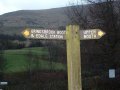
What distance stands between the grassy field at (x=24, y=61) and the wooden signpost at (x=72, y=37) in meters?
48.4

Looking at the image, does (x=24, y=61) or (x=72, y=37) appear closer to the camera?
(x=72, y=37)

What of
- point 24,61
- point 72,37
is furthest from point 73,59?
point 24,61

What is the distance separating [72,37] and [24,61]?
203ft

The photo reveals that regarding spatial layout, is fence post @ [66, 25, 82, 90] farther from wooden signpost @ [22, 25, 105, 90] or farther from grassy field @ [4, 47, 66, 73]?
grassy field @ [4, 47, 66, 73]

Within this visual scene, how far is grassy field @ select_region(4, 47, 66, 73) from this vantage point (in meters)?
61.8

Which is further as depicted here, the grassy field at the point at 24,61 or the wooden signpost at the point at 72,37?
the grassy field at the point at 24,61

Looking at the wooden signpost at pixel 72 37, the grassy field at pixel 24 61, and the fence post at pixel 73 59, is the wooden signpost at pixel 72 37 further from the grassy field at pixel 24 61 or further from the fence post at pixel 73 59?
the grassy field at pixel 24 61

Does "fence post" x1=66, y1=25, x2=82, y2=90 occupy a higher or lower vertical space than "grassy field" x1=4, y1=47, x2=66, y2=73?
higher

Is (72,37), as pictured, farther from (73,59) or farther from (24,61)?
(24,61)

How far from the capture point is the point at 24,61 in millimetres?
69625

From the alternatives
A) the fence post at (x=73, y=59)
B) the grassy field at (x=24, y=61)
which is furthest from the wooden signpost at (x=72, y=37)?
the grassy field at (x=24, y=61)

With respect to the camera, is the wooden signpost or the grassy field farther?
the grassy field

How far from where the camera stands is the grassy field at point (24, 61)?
6180 centimetres

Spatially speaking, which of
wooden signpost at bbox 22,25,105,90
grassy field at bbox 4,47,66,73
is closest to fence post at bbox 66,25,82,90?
wooden signpost at bbox 22,25,105,90
